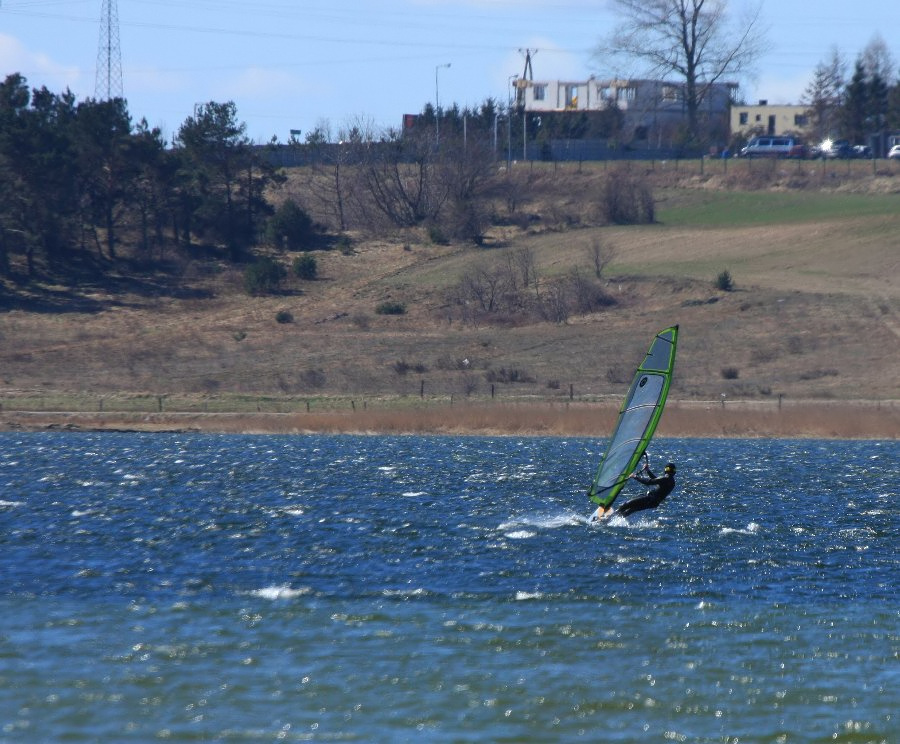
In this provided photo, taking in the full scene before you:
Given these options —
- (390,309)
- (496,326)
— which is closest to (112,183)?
(390,309)

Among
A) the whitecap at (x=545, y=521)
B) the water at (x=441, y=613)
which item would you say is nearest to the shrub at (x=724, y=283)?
the water at (x=441, y=613)

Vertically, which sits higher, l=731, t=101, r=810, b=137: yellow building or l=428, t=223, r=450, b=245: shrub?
l=731, t=101, r=810, b=137: yellow building

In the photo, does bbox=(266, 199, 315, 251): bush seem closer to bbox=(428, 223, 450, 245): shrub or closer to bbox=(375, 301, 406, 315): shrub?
bbox=(428, 223, 450, 245): shrub

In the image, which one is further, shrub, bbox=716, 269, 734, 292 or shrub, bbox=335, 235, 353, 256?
shrub, bbox=335, 235, 353, 256

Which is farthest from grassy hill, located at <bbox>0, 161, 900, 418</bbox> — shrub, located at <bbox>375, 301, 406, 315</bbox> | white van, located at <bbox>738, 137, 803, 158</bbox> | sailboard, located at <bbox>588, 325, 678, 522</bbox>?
sailboard, located at <bbox>588, 325, 678, 522</bbox>

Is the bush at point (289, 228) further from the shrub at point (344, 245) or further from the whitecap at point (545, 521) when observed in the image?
the whitecap at point (545, 521)

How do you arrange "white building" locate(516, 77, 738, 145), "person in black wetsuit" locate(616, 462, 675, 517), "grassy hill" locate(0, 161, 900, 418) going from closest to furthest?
"person in black wetsuit" locate(616, 462, 675, 517)
"grassy hill" locate(0, 161, 900, 418)
"white building" locate(516, 77, 738, 145)

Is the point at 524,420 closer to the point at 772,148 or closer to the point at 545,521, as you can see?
the point at 545,521

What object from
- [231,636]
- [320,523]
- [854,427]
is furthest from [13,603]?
[854,427]

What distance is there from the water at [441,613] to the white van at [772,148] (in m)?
79.2

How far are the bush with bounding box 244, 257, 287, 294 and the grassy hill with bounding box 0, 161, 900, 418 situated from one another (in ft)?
3.02

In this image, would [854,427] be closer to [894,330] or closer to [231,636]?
[894,330]

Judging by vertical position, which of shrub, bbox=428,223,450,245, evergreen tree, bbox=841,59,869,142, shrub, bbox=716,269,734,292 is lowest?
shrub, bbox=716,269,734,292

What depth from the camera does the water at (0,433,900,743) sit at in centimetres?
1325
